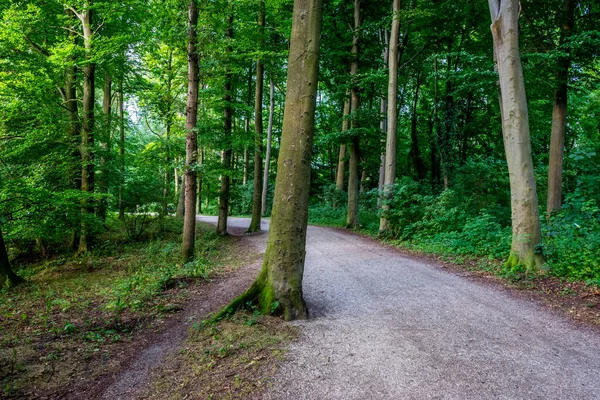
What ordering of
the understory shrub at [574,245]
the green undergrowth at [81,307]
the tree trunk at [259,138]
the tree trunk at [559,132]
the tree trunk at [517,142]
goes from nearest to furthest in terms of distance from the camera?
the green undergrowth at [81,307], the understory shrub at [574,245], the tree trunk at [517,142], the tree trunk at [559,132], the tree trunk at [259,138]

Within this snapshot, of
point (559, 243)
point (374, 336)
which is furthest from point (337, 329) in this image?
point (559, 243)

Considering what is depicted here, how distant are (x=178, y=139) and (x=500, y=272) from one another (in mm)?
13263

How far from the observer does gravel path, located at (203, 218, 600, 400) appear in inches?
108

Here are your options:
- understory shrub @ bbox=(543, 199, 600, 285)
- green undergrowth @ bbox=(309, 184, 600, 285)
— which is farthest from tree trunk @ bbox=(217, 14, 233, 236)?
understory shrub @ bbox=(543, 199, 600, 285)

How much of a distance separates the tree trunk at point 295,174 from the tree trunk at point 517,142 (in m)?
4.55

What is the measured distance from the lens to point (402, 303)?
4875 mm

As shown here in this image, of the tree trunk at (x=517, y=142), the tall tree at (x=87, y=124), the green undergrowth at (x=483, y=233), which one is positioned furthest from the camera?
the tall tree at (x=87, y=124)

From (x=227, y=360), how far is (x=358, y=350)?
140 cm

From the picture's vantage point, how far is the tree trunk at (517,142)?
6.41 m

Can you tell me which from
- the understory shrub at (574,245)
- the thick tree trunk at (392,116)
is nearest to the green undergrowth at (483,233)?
the understory shrub at (574,245)

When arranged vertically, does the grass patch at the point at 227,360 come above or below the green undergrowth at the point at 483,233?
below

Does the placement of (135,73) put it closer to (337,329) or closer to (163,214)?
(163,214)

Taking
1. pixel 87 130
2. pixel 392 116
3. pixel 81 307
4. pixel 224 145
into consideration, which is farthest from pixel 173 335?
pixel 392 116

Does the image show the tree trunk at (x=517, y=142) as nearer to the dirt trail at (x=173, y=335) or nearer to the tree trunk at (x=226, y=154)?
the dirt trail at (x=173, y=335)
